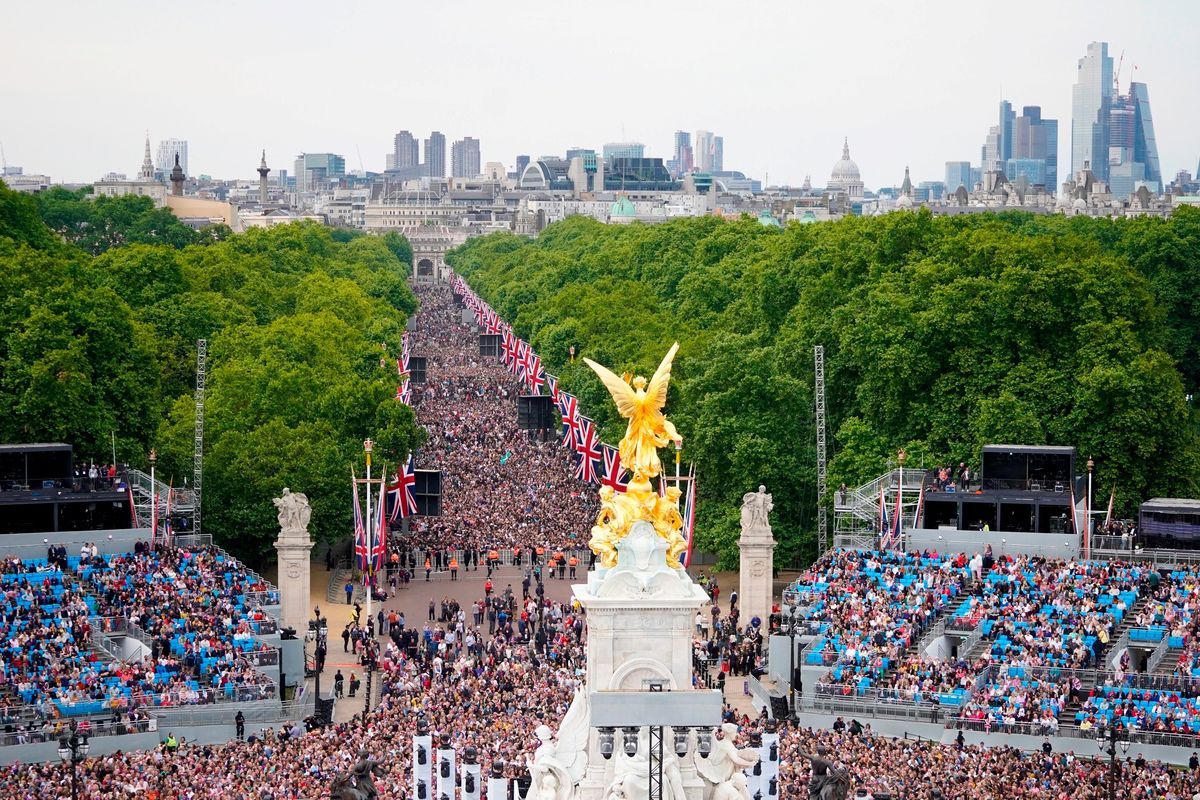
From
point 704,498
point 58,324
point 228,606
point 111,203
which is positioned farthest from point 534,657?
point 111,203

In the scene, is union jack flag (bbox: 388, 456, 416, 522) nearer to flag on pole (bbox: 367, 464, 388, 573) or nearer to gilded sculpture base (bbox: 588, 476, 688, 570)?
flag on pole (bbox: 367, 464, 388, 573)

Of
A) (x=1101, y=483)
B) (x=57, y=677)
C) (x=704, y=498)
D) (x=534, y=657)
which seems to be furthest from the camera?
(x=704, y=498)

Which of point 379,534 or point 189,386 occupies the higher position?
point 189,386

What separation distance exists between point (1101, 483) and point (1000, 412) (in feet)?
12.6

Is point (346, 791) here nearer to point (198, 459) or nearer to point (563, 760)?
point (563, 760)

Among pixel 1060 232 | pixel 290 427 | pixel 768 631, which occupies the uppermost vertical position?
pixel 1060 232

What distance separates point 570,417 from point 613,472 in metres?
16.2

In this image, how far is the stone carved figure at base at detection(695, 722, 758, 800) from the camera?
105 ft

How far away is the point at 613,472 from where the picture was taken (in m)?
67.9

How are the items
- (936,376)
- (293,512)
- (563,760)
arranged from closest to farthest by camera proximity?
(563,760)
(293,512)
(936,376)

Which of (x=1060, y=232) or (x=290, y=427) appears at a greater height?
(x=1060, y=232)

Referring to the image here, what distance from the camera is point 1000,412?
64688mm

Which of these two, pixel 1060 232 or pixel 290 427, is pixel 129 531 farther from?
pixel 1060 232

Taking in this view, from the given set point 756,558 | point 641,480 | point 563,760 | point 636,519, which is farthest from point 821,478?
point 563,760
